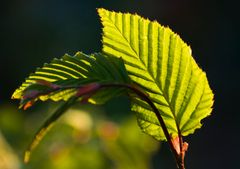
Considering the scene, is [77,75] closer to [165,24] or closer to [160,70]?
[160,70]

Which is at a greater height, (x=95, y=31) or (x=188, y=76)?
(x=95, y=31)

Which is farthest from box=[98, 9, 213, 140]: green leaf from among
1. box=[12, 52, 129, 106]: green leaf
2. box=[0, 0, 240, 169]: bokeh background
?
box=[0, 0, 240, 169]: bokeh background

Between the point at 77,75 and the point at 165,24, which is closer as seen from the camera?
the point at 77,75

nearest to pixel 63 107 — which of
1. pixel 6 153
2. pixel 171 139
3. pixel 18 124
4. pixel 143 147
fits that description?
pixel 171 139

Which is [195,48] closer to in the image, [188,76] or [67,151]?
[67,151]

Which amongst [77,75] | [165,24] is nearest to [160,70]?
[77,75]

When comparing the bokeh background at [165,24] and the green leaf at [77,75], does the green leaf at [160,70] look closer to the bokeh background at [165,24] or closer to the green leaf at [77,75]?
the green leaf at [77,75]
